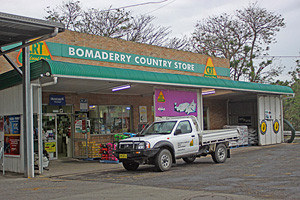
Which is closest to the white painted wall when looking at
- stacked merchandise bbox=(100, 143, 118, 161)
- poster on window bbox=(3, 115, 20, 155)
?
poster on window bbox=(3, 115, 20, 155)

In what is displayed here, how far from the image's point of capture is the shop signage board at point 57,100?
55.6 feet

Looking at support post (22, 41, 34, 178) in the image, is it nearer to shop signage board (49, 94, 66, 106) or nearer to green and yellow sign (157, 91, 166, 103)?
shop signage board (49, 94, 66, 106)

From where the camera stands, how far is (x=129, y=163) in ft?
43.0

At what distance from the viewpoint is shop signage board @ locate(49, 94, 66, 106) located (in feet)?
55.6

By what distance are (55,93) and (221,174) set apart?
963 cm

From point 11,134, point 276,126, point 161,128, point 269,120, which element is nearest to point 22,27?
point 11,134

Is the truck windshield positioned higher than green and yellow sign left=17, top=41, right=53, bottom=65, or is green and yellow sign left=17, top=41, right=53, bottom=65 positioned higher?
green and yellow sign left=17, top=41, right=53, bottom=65

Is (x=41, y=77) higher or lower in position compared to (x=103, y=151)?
higher

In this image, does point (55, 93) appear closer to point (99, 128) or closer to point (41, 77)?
point (99, 128)

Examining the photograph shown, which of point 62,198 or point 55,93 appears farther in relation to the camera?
point 55,93

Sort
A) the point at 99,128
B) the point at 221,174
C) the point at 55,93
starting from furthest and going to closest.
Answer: the point at 99,128, the point at 55,93, the point at 221,174

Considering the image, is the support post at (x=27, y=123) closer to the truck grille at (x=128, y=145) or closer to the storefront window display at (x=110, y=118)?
the truck grille at (x=128, y=145)

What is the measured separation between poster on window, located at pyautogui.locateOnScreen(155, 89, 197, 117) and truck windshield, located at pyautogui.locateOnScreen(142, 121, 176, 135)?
206 centimetres

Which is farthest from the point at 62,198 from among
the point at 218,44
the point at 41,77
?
the point at 218,44
